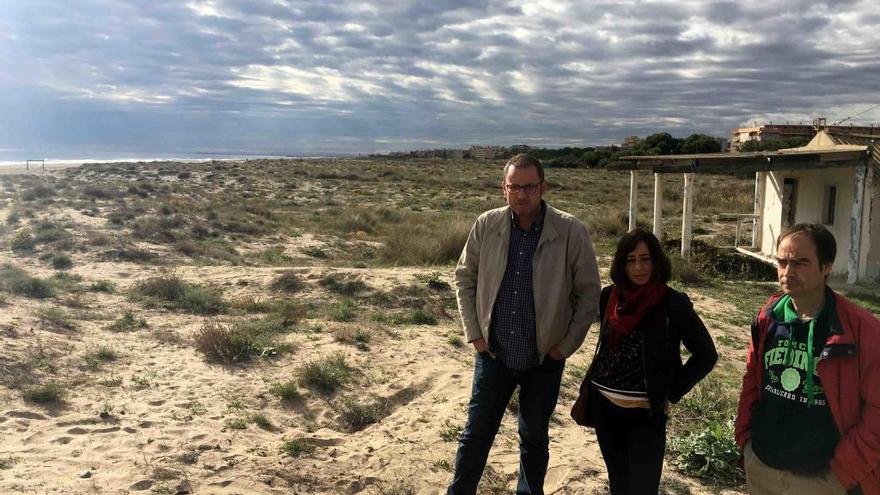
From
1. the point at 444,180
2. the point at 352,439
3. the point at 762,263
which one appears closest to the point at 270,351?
the point at 352,439

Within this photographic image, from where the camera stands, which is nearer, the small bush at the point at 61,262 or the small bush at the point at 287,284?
the small bush at the point at 287,284

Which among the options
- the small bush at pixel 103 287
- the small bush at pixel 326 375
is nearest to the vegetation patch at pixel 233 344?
the small bush at pixel 326 375

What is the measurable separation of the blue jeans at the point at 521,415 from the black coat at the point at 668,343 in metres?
0.50

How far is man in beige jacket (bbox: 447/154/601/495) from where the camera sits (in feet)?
9.32

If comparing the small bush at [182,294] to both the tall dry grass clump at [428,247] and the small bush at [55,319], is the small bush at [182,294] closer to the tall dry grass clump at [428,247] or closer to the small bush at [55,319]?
the small bush at [55,319]

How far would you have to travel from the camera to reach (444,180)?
40.3 metres

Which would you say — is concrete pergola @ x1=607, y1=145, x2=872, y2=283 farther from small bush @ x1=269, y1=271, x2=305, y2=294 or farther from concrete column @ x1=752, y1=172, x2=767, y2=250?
small bush @ x1=269, y1=271, x2=305, y2=294

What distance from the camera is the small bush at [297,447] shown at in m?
4.33

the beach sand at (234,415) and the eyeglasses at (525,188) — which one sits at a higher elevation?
the eyeglasses at (525,188)

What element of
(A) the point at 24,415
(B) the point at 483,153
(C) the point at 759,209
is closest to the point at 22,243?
(A) the point at 24,415

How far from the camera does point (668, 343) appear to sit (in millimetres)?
2547

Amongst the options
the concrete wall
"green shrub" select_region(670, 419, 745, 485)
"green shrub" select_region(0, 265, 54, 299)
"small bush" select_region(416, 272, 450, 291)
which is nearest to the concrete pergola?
the concrete wall

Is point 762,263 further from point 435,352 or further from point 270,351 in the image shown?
Answer: point 270,351

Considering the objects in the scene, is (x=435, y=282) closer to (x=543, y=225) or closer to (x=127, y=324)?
(x=127, y=324)
